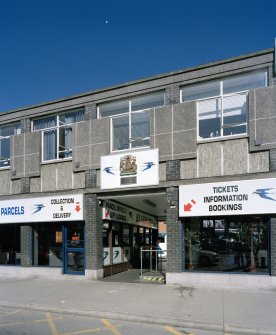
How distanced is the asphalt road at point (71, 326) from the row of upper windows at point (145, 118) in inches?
253

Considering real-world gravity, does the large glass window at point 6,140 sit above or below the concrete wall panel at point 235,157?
above

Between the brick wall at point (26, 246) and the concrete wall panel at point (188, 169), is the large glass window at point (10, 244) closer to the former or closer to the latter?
the brick wall at point (26, 246)

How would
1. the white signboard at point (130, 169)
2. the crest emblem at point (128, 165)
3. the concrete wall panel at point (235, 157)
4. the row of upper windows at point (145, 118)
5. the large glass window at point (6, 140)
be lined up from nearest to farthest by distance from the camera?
the concrete wall panel at point (235, 157) < the row of upper windows at point (145, 118) < the white signboard at point (130, 169) < the crest emblem at point (128, 165) < the large glass window at point (6, 140)

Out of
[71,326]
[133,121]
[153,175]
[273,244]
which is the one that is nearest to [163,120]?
[133,121]

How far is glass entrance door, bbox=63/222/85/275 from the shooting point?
13797 millimetres

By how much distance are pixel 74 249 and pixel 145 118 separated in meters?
5.50

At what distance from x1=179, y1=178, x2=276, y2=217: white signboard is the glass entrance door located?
4191 mm

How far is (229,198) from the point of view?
11297 mm

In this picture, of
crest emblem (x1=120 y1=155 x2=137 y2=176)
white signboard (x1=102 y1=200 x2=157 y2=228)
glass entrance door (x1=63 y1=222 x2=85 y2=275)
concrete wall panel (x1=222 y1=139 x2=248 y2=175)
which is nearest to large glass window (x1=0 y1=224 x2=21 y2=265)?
glass entrance door (x1=63 y1=222 x2=85 y2=275)

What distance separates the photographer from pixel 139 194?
13047 mm

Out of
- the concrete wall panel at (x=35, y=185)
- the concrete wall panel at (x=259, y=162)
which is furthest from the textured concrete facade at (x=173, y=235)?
the concrete wall panel at (x=35, y=185)

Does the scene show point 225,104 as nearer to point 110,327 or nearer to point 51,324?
point 110,327

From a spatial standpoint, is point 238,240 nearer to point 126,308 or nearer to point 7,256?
point 126,308

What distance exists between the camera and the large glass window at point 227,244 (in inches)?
439
